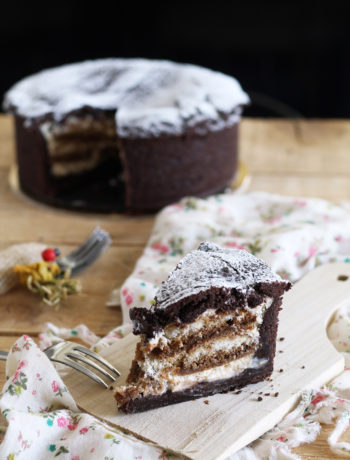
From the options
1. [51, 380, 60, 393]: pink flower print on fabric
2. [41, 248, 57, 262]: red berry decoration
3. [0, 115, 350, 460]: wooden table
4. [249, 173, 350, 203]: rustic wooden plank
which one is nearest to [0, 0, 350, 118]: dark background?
[0, 115, 350, 460]: wooden table

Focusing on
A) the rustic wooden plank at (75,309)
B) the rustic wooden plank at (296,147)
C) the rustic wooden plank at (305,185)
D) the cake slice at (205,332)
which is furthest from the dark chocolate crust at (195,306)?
the rustic wooden plank at (296,147)

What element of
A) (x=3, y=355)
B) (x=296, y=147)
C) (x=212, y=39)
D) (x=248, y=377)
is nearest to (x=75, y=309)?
(x=3, y=355)

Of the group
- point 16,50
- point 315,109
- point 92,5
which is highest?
point 92,5

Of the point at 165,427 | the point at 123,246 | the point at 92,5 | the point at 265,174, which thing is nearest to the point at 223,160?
the point at 265,174

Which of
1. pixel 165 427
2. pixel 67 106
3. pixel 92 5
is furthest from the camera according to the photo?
pixel 92 5

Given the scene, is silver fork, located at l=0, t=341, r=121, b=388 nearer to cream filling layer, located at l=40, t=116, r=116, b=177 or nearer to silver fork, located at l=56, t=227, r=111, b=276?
silver fork, located at l=56, t=227, r=111, b=276

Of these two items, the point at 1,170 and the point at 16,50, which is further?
the point at 16,50

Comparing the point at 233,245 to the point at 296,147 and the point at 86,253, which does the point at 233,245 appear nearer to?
the point at 86,253

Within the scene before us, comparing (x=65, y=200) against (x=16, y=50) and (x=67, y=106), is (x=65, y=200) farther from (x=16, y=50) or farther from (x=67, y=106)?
(x=16, y=50)
